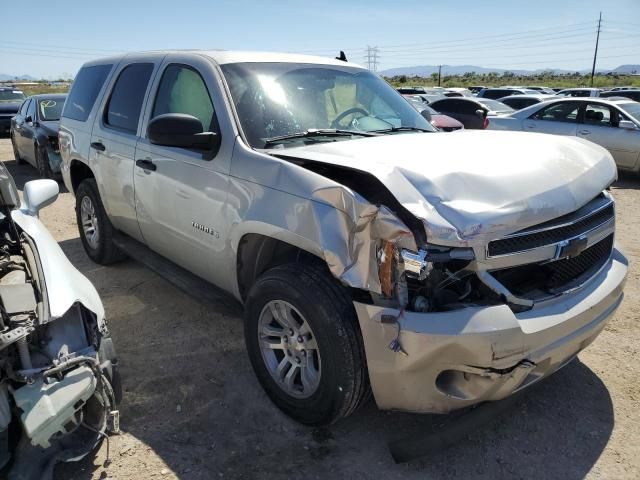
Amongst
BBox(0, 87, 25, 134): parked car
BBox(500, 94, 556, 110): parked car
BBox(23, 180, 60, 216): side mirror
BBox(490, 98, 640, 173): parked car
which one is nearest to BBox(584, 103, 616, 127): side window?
BBox(490, 98, 640, 173): parked car

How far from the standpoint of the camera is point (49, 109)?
10.4 metres

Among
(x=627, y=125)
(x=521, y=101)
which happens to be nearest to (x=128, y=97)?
(x=627, y=125)

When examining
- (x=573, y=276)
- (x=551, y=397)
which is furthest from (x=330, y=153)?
(x=551, y=397)

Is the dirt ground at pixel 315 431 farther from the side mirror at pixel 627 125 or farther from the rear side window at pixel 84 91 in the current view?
the side mirror at pixel 627 125

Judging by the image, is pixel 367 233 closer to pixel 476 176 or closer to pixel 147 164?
pixel 476 176

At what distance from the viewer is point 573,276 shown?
2719 millimetres

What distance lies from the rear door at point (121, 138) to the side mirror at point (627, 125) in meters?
9.17

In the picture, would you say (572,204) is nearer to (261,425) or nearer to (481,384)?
(481,384)

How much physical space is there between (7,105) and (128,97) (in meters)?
16.6

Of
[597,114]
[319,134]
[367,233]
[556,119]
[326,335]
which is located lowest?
[556,119]

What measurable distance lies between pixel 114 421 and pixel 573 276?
2.48m

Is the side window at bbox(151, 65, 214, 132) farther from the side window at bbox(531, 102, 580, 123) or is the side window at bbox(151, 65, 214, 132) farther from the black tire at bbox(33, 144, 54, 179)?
the side window at bbox(531, 102, 580, 123)

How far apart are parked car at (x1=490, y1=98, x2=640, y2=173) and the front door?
8.81 metres

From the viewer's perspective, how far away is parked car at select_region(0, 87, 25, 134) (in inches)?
680
